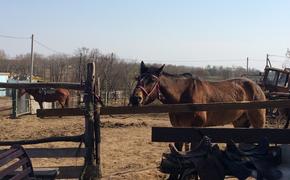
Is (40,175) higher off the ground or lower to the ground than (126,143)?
higher

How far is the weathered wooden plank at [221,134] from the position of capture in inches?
186

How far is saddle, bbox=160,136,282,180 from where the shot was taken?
3586 millimetres

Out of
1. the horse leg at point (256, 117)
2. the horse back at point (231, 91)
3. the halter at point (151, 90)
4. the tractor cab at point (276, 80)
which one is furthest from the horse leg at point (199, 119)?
the tractor cab at point (276, 80)

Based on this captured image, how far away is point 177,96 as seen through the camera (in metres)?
8.24

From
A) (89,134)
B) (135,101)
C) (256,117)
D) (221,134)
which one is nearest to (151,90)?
(135,101)

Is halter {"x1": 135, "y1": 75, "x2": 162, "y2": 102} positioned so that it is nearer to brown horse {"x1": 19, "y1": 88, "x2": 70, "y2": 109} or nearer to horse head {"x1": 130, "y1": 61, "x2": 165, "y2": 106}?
horse head {"x1": 130, "y1": 61, "x2": 165, "y2": 106}

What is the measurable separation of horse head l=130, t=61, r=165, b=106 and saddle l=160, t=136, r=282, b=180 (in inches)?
144

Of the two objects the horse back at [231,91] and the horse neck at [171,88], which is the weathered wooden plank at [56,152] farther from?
the horse back at [231,91]

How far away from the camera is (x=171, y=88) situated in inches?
323

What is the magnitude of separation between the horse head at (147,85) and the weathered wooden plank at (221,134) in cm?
257

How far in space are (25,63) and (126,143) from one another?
230ft

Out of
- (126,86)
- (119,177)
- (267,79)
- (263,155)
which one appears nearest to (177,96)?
(119,177)

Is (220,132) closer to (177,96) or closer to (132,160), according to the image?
(177,96)

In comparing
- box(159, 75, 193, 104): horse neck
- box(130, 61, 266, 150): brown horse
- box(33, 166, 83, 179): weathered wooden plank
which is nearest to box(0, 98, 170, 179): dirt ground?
box(130, 61, 266, 150): brown horse
